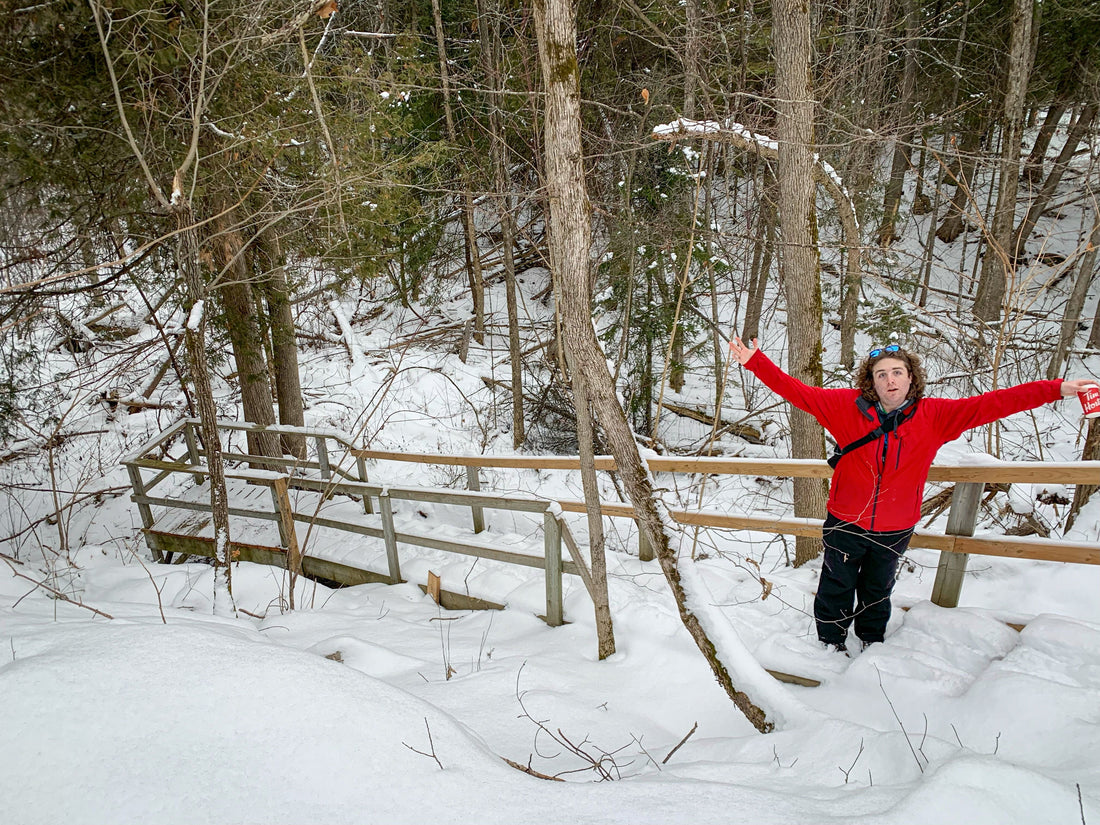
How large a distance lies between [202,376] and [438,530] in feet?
8.17

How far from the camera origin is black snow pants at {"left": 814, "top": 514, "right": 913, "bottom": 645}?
3.15 metres

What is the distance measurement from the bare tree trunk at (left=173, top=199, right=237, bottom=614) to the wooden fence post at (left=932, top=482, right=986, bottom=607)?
4.93 meters

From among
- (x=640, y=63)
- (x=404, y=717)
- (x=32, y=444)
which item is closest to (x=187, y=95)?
(x=404, y=717)

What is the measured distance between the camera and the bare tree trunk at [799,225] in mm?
4656

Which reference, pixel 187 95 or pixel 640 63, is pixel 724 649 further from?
pixel 640 63

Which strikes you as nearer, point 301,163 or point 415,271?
point 301,163

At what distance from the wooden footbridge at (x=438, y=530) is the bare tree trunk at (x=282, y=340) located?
2.53ft

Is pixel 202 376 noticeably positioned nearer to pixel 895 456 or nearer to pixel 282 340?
pixel 282 340

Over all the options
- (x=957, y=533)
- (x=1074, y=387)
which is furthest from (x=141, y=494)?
(x=1074, y=387)

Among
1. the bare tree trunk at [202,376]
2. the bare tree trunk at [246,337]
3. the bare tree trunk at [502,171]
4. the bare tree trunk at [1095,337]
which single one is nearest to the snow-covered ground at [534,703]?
the bare tree trunk at [202,376]

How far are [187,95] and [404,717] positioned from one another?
5.44m

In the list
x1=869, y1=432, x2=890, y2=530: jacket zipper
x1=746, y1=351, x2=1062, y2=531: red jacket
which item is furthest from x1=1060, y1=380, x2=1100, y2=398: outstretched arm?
x1=869, y1=432, x2=890, y2=530: jacket zipper

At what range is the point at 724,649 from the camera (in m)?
2.86

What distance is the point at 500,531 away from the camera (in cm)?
662
